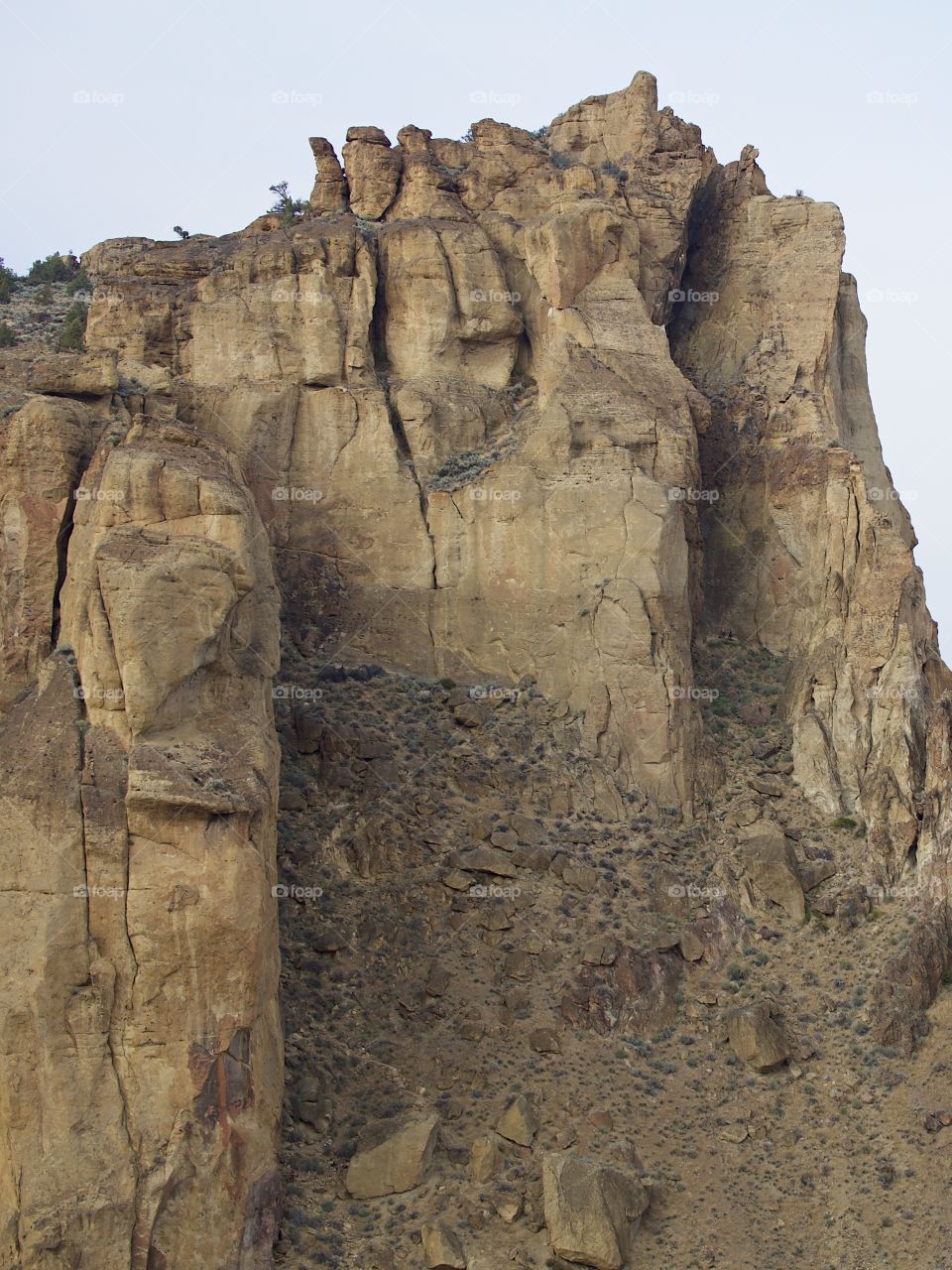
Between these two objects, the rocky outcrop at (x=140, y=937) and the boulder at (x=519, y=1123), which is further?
the boulder at (x=519, y=1123)

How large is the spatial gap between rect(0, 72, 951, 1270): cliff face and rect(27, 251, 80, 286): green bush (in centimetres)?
811

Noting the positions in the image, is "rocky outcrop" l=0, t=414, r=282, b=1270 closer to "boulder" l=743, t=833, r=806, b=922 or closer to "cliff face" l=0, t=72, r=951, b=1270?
"cliff face" l=0, t=72, r=951, b=1270

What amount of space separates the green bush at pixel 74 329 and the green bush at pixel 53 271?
5.62 meters

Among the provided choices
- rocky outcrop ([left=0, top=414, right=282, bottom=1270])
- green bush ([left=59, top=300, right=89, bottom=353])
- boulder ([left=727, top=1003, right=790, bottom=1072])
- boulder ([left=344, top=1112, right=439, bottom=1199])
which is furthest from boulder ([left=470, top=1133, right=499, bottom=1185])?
green bush ([left=59, top=300, right=89, bottom=353])

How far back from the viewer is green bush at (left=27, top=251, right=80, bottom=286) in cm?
6062

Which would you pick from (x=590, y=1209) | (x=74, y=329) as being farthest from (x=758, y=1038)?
(x=74, y=329)

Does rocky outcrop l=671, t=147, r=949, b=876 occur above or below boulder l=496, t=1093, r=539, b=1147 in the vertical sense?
above

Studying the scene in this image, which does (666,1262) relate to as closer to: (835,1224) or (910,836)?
(835,1224)

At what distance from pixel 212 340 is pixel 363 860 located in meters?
15.8

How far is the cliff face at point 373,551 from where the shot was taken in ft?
109

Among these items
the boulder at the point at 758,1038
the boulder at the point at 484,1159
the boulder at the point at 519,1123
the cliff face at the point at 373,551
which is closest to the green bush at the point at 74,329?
the cliff face at the point at 373,551

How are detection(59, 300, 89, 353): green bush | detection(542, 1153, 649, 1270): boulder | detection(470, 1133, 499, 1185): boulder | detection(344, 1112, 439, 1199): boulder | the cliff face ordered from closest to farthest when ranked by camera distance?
1. the cliff face
2. detection(542, 1153, 649, 1270): boulder
3. detection(344, 1112, 439, 1199): boulder
4. detection(470, 1133, 499, 1185): boulder
5. detection(59, 300, 89, 353): green bush

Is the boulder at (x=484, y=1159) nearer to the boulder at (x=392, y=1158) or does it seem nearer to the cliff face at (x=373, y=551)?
the boulder at (x=392, y=1158)

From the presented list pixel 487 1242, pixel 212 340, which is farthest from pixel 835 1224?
pixel 212 340
